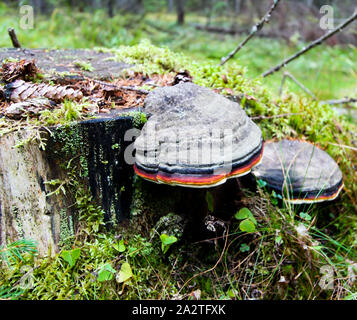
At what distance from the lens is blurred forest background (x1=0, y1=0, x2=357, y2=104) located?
274 inches

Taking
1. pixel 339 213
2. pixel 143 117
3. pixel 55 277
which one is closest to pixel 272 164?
pixel 339 213

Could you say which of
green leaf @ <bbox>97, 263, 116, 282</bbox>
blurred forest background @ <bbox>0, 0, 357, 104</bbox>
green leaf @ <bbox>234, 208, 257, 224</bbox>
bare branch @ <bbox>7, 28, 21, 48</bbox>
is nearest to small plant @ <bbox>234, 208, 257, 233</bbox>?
green leaf @ <bbox>234, 208, 257, 224</bbox>

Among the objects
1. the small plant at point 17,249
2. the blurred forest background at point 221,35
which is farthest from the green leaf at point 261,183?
the blurred forest background at point 221,35

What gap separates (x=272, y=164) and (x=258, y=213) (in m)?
0.46

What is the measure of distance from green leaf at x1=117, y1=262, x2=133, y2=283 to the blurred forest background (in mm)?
3047

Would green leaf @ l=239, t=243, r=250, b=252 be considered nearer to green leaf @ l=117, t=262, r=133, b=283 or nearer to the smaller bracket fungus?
the smaller bracket fungus

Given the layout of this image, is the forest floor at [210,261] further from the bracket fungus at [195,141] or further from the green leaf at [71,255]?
the bracket fungus at [195,141]

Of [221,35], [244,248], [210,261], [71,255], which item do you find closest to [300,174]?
[244,248]

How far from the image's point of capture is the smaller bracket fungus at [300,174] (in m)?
2.37

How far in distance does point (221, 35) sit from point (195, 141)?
13863 millimetres

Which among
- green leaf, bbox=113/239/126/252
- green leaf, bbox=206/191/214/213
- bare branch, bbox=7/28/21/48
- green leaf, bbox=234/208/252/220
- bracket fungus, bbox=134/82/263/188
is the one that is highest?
bare branch, bbox=7/28/21/48

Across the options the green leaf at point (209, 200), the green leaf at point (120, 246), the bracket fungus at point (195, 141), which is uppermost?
the bracket fungus at point (195, 141)

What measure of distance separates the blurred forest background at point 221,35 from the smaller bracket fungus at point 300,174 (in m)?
1.74

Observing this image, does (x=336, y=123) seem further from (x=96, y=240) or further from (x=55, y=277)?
(x=55, y=277)
